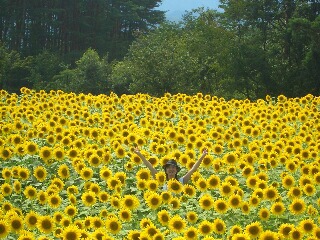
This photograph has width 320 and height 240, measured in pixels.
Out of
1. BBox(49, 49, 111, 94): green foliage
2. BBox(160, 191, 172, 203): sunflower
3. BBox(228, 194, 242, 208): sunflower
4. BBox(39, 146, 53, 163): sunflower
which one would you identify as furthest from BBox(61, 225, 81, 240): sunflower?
BBox(49, 49, 111, 94): green foliage

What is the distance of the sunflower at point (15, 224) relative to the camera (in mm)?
5578

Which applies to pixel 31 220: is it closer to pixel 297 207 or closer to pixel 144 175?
pixel 144 175

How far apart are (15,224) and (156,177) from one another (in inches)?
92.4

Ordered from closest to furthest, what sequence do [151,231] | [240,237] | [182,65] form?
[240,237] < [151,231] < [182,65]

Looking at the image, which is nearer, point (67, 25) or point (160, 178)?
point (160, 178)

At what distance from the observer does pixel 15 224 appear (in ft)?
18.4

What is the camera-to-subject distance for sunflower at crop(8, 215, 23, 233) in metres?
5.58

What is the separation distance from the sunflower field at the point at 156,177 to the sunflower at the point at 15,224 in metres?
0.01

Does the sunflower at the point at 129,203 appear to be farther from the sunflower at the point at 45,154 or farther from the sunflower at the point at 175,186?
the sunflower at the point at 45,154

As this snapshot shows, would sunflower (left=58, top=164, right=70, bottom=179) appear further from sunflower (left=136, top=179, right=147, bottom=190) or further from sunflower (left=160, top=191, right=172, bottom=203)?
sunflower (left=160, top=191, right=172, bottom=203)

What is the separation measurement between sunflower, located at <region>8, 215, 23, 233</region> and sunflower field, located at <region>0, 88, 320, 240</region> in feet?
0.03

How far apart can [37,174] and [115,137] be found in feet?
8.24

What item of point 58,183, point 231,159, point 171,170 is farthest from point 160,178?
point 231,159

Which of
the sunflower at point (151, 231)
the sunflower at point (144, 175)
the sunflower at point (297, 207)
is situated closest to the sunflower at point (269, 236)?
the sunflower at point (151, 231)
